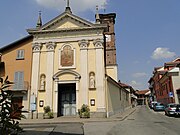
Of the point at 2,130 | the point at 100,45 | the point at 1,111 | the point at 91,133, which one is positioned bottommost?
the point at 91,133

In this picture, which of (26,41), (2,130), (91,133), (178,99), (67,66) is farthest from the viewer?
(178,99)

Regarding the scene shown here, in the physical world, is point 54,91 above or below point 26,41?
below

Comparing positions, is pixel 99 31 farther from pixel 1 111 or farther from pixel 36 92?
pixel 1 111

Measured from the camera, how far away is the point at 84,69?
2086cm

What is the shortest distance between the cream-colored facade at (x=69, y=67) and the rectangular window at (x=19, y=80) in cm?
121

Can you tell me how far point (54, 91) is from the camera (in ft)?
69.0

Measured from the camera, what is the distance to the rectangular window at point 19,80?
2115 cm

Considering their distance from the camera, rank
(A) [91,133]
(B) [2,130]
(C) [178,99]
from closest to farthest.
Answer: (B) [2,130] → (A) [91,133] → (C) [178,99]

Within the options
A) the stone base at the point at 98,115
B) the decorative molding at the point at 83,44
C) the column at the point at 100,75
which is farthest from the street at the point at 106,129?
the decorative molding at the point at 83,44

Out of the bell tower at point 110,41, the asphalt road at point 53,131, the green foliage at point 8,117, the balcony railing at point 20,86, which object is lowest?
the asphalt road at point 53,131

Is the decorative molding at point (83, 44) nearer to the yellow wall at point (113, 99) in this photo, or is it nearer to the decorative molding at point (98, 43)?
the decorative molding at point (98, 43)

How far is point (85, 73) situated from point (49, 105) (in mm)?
5024

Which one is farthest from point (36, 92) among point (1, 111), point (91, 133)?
point (1, 111)

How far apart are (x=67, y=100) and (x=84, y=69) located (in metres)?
4.18
